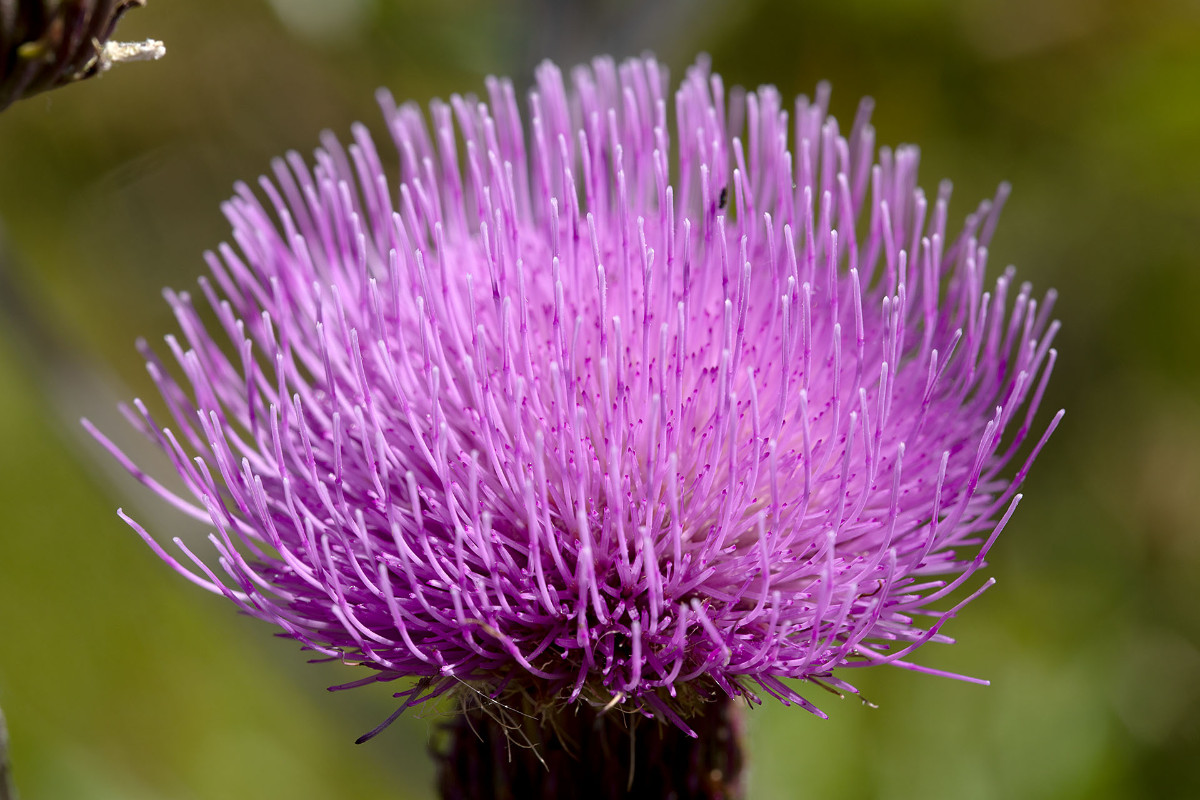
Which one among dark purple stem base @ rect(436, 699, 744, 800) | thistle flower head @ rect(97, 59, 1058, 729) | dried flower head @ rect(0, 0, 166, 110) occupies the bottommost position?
dark purple stem base @ rect(436, 699, 744, 800)

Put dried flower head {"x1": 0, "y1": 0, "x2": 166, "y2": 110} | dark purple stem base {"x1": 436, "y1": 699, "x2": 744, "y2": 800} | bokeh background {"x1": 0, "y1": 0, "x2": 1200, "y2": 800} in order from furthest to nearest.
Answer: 1. bokeh background {"x1": 0, "y1": 0, "x2": 1200, "y2": 800}
2. dark purple stem base {"x1": 436, "y1": 699, "x2": 744, "y2": 800}
3. dried flower head {"x1": 0, "y1": 0, "x2": 166, "y2": 110}

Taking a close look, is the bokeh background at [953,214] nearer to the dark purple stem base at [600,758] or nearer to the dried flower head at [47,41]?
the dark purple stem base at [600,758]

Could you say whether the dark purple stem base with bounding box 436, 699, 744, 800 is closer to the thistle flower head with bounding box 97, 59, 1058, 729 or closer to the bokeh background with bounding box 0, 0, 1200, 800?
the thistle flower head with bounding box 97, 59, 1058, 729

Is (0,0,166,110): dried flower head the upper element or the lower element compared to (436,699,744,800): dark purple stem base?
upper

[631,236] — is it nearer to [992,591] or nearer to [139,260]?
[992,591]

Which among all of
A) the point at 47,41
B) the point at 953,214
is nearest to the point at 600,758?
the point at 47,41

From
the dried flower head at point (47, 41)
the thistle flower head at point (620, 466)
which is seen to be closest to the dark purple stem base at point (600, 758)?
the thistle flower head at point (620, 466)

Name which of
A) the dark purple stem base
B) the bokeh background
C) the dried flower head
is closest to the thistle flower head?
the dark purple stem base
